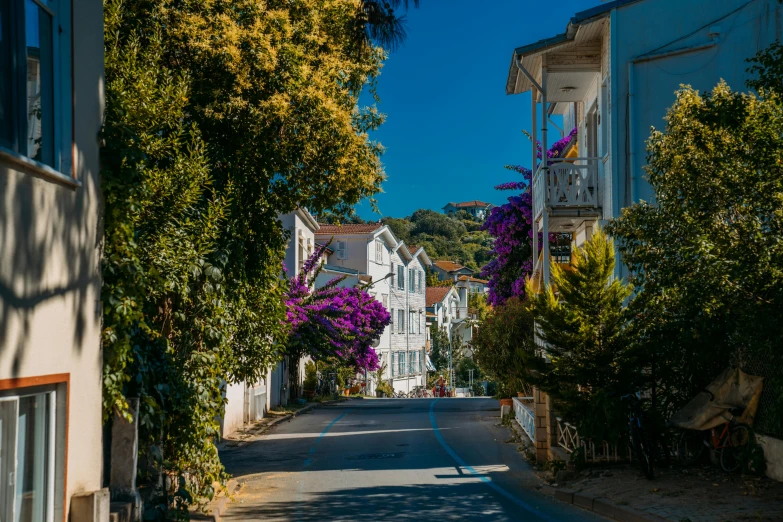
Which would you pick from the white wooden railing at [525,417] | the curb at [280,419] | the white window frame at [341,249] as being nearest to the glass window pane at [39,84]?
the white wooden railing at [525,417]

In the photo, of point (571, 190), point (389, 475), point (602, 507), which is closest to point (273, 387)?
point (571, 190)

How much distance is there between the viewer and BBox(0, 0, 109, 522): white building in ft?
21.6

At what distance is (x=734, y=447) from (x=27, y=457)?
387 inches

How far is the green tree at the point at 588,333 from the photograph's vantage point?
1407 cm

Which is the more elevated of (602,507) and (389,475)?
(602,507)

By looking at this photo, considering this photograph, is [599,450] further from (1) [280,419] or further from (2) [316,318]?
(2) [316,318]

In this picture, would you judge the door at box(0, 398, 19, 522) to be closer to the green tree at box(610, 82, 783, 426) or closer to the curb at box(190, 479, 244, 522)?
the curb at box(190, 479, 244, 522)

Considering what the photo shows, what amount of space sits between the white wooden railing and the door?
10992 millimetres

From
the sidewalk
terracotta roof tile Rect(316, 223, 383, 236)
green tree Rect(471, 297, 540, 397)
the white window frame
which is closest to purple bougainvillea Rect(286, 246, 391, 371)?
green tree Rect(471, 297, 540, 397)

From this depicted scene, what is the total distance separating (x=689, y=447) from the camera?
46.0ft

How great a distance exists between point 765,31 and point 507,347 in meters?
11.0

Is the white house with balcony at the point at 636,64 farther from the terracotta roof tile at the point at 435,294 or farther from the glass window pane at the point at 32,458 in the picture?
the terracotta roof tile at the point at 435,294

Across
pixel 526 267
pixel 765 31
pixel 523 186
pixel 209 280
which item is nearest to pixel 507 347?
pixel 526 267

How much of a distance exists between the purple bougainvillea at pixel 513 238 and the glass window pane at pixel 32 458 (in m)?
22.3
